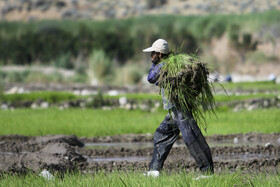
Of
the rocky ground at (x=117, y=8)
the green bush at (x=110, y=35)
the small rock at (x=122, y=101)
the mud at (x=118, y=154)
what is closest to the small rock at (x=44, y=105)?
the small rock at (x=122, y=101)

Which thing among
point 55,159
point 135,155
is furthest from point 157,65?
point 135,155

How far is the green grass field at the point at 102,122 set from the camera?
13.9 metres

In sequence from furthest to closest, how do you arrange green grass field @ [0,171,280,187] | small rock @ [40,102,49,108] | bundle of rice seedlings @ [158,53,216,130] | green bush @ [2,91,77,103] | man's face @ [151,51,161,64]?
green bush @ [2,91,77,103] < small rock @ [40,102,49,108] < man's face @ [151,51,161,64] < bundle of rice seedlings @ [158,53,216,130] < green grass field @ [0,171,280,187]

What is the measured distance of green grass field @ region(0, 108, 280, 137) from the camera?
13857mm

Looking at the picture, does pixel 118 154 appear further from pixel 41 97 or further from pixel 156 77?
pixel 41 97

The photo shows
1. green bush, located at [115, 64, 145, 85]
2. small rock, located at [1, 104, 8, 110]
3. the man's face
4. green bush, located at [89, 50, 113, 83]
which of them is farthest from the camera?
green bush, located at [115, 64, 145, 85]

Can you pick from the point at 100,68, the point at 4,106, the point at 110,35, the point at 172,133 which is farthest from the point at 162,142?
the point at 110,35

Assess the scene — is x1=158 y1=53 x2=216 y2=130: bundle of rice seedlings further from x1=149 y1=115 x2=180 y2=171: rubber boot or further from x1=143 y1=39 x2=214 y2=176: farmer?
x1=149 y1=115 x2=180 y2=171: rubber boot

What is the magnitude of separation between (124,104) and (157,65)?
12535 millimetres

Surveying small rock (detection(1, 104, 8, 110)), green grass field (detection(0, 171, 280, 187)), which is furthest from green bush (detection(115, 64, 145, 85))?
green grass field (detection(0, 171, 280, 187))

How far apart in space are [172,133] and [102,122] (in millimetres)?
7709

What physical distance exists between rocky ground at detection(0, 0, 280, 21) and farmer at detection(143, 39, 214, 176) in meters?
62.1

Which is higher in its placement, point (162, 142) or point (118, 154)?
point (162, 142)

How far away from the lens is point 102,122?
15.2 m
